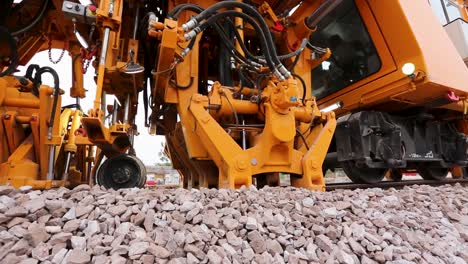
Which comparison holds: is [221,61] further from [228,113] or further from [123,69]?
[123,69]

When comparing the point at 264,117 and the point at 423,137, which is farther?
the point at 423,137

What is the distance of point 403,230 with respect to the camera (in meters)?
1.45

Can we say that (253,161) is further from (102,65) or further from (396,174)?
(396,174)

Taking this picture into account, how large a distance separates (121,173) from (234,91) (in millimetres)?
1346

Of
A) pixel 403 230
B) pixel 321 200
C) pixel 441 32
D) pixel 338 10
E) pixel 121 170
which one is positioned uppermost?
pixel 338 10

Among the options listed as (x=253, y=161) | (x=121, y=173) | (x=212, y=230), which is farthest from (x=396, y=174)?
(x=212, y=230)

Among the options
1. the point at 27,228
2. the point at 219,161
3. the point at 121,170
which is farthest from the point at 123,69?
the point at 27,228

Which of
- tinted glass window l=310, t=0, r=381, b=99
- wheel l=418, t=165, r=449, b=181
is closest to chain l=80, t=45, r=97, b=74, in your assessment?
tinted glass window l=310, t=0, r=381, b=99

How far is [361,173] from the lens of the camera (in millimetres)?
3508

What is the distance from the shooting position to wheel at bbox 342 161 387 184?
11.3ft

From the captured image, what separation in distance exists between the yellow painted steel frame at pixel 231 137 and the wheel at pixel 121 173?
25.1 inches

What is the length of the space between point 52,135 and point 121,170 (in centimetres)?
76

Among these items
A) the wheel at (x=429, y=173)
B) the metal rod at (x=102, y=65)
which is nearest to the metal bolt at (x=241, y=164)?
the metal rod at (x=102, y=65)

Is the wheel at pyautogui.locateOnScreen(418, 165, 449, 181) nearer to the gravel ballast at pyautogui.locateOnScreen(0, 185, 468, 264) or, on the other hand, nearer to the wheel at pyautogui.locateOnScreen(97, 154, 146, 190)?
the gravel ballast at pyautogui.locateOnScreen(0, 185, 468, 264)
